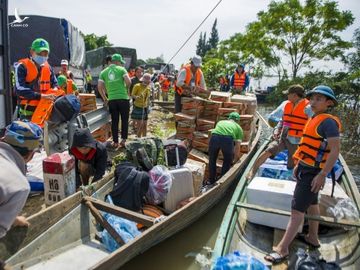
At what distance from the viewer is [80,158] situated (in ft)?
15.0

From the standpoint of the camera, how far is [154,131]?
33.6ft

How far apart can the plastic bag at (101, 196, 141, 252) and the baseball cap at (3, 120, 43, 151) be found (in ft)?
6.35

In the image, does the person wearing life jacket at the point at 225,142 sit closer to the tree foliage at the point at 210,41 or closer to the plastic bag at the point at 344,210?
the plastic bag at the point at 344,210

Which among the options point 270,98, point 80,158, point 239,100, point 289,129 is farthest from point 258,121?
point 270,98

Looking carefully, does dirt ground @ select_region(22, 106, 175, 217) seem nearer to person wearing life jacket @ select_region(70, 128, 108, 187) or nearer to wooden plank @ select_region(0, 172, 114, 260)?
person wearing life jacket @ select_region(70, 128, 108, 187)

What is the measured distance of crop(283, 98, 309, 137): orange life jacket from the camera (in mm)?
5143

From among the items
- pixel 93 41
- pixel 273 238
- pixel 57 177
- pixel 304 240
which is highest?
pixel 93 41

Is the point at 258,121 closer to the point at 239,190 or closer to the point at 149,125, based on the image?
the point at 149,125

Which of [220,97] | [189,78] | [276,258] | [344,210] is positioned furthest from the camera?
[220,97]

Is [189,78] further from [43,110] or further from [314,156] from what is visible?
[314,156]

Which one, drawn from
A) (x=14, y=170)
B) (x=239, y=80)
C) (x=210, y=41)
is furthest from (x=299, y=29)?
(x=210, y=41)

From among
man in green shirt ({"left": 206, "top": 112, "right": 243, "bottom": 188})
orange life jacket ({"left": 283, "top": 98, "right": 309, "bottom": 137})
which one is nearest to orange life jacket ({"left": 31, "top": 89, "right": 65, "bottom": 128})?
man in green shirt ({"left": 206, "top": 112, "right": 243, "bottom": 188})

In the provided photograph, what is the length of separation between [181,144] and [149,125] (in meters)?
5.97

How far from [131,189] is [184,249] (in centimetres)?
137
